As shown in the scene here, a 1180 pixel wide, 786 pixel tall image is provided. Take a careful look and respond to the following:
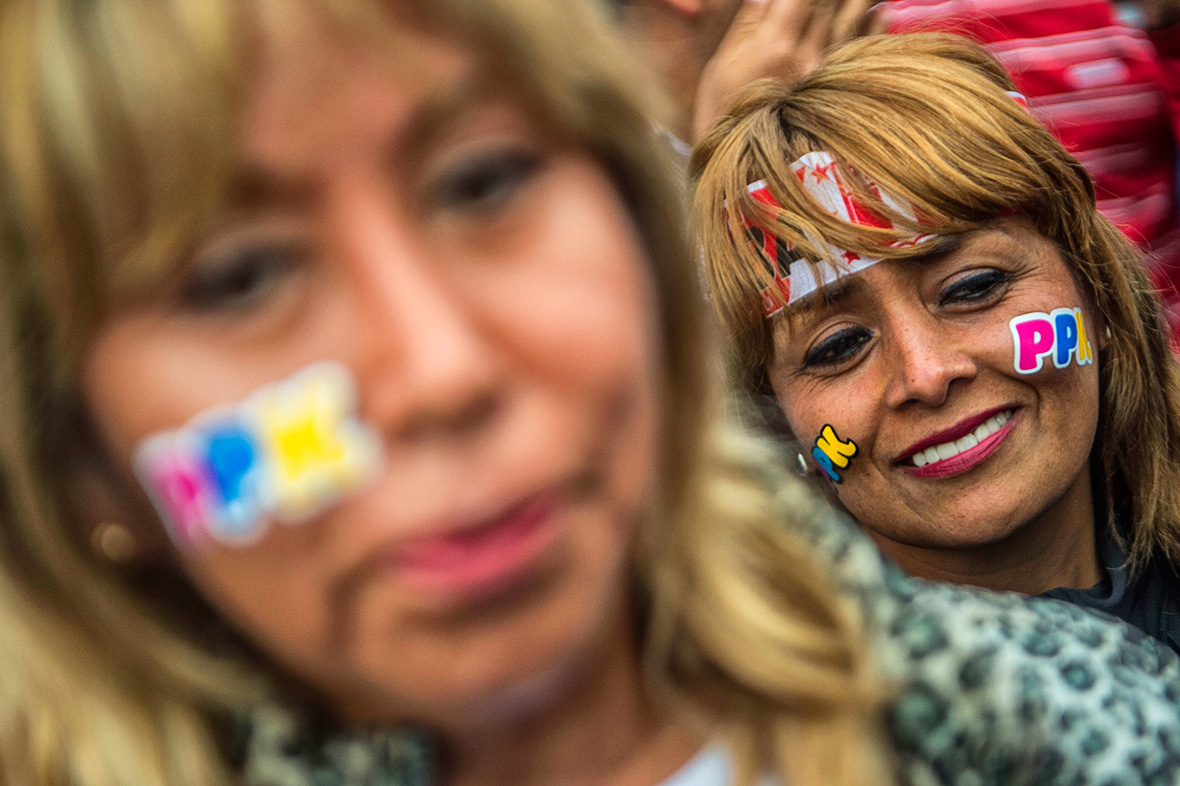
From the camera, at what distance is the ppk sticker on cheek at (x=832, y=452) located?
142 cm

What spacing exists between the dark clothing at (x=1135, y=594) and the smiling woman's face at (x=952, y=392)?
0.48 feet

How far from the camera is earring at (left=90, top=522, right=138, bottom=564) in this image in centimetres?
63

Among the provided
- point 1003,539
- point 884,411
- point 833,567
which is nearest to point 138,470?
point 833,567

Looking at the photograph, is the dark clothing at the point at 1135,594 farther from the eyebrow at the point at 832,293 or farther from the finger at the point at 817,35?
the finger at the point at 817,35

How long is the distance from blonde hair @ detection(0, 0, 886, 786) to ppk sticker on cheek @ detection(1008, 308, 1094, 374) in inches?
26.5

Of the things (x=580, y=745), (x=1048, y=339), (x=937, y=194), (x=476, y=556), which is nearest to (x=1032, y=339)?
(x=1048, y=339)

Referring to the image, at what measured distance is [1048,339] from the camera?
1379mm

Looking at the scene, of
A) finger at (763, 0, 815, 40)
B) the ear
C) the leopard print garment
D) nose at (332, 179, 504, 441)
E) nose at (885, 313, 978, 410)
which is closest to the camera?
nose at (332, 179, 504, 441)

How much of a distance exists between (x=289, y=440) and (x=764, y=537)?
0.38 meters

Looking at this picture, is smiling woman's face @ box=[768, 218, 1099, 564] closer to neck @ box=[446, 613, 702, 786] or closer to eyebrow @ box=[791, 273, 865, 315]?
eyebrow @ box=[791, 273, 865, 315]

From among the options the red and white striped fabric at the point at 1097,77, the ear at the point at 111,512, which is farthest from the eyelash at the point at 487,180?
the red and white striped fabric at the point at 1097,77

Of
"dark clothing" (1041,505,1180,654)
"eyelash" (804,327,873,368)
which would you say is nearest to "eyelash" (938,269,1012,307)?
"eyelash" (804,327,873,368)

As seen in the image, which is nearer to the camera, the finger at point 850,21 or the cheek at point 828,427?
the cheek at point 828,427

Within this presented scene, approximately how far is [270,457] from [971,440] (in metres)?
1.06
